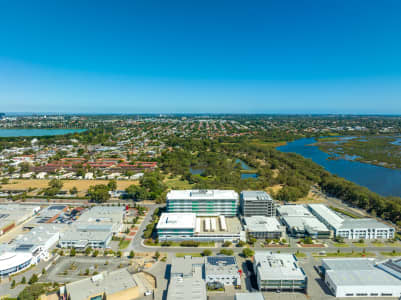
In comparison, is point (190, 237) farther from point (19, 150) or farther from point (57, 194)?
point (19, 150)

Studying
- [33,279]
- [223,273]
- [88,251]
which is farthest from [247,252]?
[33,279]

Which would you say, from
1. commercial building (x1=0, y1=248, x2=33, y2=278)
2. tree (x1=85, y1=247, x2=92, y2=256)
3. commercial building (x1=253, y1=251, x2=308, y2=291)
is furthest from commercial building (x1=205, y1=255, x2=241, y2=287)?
commercial building (x1=0, y1=248, x2=33, y2=278)

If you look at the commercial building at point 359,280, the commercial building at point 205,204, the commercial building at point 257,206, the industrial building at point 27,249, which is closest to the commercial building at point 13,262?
the industrial building at point 27,249

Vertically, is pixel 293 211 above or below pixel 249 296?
above

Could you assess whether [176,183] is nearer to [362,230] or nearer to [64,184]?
[64,184]

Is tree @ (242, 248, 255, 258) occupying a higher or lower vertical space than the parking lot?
higher

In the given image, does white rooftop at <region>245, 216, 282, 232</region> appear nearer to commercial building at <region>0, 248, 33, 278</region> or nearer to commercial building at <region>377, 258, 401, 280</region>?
commercial building at <region>377, 258, 401, 280</region>
